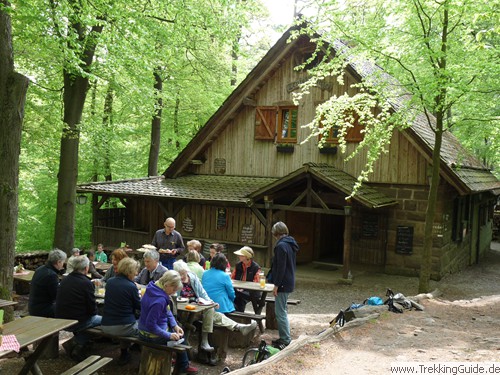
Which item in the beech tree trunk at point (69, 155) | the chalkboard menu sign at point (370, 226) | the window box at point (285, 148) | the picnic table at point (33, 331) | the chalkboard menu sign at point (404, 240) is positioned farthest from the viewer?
the window box at point (285, 148)

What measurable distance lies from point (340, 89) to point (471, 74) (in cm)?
562

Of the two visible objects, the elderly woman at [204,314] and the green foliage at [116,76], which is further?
the green foliage at [116,76]

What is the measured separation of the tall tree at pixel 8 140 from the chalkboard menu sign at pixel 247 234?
8815 mm

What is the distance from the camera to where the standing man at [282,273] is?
718cm

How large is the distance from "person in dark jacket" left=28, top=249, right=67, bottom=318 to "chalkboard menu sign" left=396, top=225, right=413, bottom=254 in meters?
10.5

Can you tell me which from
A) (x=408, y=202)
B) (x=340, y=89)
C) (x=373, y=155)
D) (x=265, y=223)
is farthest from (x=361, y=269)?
(x=340, y=89)

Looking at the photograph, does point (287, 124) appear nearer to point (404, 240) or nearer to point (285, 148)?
point (285, 148)

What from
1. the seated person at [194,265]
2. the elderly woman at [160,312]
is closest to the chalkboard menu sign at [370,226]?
the seated person at [194,265]

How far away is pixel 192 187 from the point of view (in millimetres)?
16484

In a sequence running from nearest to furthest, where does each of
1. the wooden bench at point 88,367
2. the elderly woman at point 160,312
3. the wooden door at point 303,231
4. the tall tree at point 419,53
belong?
the wooden bench at point 88,367 < the elderly woman at point 160,312 < the tall tree at point 419,53 < the wooden door at point 303,231

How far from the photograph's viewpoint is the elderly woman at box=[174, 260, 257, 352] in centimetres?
680

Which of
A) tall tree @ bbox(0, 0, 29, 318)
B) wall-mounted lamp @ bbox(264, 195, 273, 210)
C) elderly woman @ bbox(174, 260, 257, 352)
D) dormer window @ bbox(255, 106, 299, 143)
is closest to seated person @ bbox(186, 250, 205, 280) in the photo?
elderly woman @ bbox(174, 260, 257, 352)

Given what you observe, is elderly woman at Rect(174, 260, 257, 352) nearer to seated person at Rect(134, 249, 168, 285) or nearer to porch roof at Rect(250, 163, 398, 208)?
seated person at Rect(134, 249, 168, 285)

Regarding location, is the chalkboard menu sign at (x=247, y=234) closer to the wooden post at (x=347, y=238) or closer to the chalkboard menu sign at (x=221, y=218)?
the chalkboard menu sign at (x=221, y=218)
